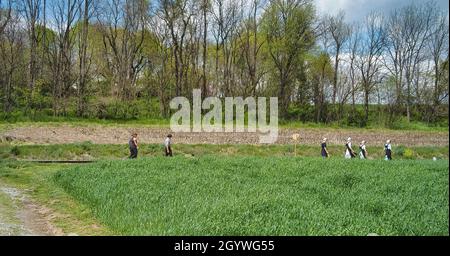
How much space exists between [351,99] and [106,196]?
52007 millimetres

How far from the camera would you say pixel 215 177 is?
1396 cm

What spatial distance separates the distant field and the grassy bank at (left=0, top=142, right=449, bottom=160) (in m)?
11.7

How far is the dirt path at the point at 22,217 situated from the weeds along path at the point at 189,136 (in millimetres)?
18586

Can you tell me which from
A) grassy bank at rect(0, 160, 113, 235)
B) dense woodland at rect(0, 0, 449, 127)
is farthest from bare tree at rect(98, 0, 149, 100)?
grassy bank at rect(0, 160, 113, 235)

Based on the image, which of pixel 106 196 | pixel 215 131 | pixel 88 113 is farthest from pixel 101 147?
pixel 106 196

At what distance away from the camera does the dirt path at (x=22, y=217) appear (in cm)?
866

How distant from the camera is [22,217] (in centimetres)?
1014

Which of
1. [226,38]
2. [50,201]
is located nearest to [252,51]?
[226,38]

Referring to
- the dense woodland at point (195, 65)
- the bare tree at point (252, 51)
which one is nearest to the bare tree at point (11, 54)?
the dense woodland at point (195, 65)

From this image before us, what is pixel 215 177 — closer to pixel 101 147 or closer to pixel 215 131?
pixel 101 147

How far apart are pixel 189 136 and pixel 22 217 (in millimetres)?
25929

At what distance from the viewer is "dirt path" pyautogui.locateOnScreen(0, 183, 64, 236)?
8.66m

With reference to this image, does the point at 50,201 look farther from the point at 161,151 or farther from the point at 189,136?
the point at 189,136

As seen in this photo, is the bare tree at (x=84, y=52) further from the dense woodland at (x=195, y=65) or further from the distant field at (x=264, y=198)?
the distant field at (x=264, y=198)
